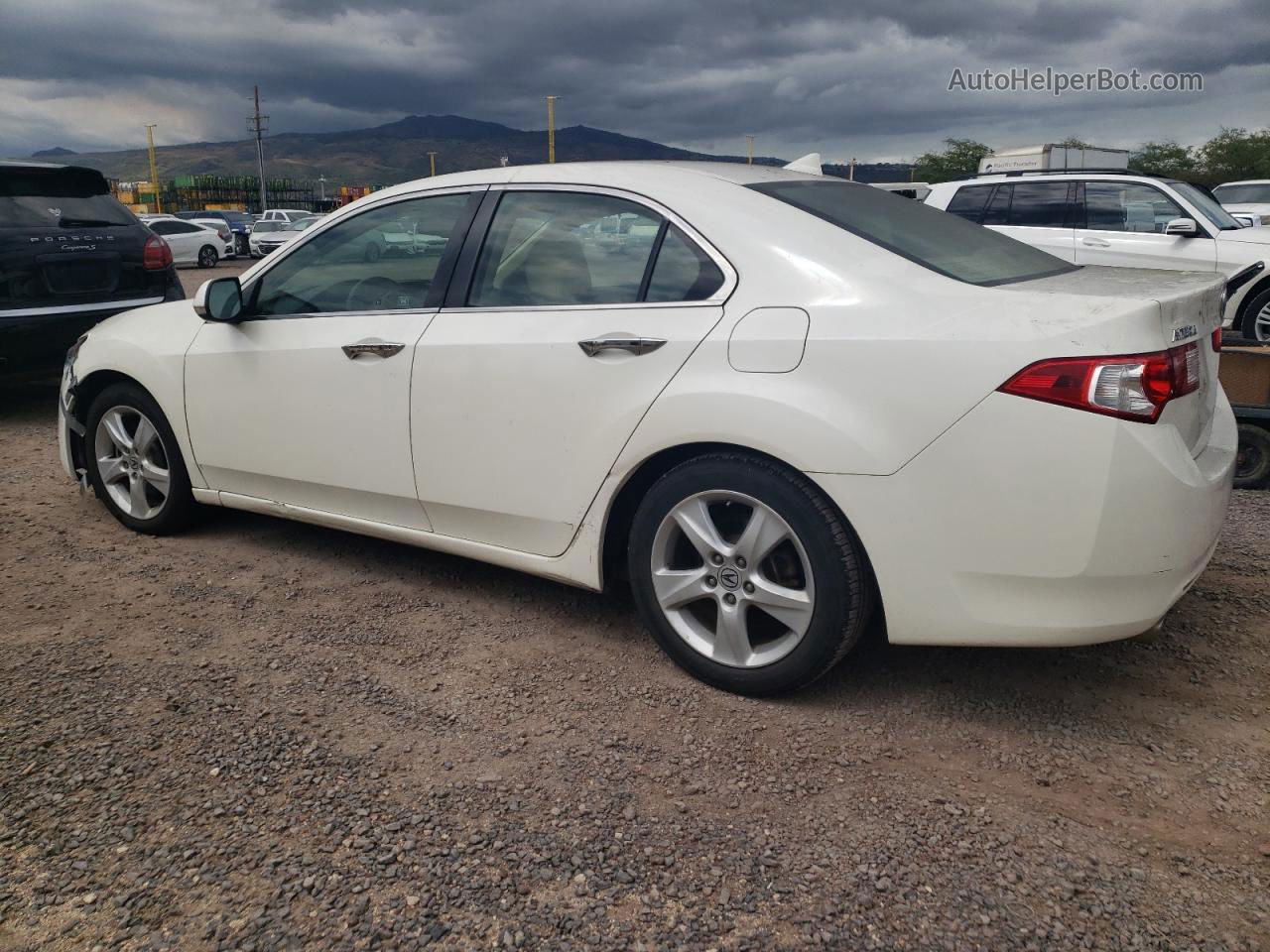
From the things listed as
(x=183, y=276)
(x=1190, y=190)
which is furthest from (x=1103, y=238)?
(x=183, y=276)

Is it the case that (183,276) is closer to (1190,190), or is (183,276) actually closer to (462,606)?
(1190,190)

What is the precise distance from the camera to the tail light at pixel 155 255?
24.4 feet

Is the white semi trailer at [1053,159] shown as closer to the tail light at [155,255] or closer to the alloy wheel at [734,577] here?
the tail light at [155,255]

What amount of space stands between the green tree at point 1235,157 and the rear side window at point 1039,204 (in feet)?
128

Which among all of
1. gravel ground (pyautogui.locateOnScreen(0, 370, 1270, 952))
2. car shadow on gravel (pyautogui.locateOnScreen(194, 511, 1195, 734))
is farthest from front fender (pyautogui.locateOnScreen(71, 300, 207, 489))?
car shadow on gravel (pyautogui.locateOnScreen(194, 511, 1195, 734))

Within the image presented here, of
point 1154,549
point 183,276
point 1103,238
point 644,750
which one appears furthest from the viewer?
point 183,276

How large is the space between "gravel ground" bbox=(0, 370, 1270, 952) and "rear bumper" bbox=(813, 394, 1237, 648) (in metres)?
0.42

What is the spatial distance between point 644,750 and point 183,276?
76.7 feet

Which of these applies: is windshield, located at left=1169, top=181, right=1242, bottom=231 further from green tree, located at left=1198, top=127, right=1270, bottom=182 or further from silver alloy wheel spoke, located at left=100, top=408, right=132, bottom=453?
green tree, located at left=1198, top=127, right=1270, bottom=182

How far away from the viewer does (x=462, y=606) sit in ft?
12.3

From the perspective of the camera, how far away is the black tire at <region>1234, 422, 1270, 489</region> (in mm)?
5383

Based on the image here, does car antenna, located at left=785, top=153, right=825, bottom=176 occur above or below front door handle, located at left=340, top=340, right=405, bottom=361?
above

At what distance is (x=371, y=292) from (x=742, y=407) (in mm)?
1687

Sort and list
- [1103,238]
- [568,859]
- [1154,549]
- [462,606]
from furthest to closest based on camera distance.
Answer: [1103,238] < [462,606] < [1154,549] < [568,859]
